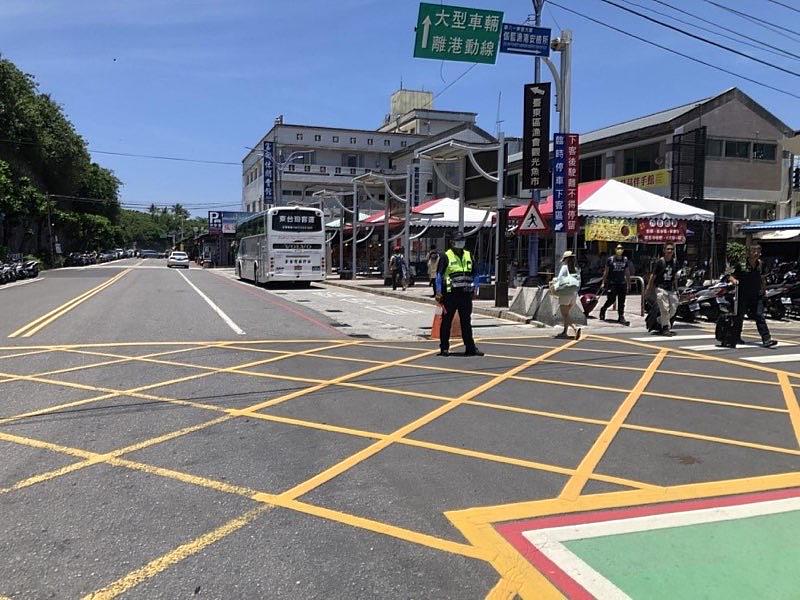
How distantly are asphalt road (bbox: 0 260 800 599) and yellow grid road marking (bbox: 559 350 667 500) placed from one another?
0.03 meters

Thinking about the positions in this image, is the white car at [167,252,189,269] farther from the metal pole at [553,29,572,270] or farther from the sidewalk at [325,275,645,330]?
the metal pole at [553,29,572,270]

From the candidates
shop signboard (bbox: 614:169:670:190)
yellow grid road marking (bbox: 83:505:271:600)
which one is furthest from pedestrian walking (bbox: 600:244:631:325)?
shop signboard (bbox: 614:169:670:190)

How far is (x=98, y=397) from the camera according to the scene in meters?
7.12

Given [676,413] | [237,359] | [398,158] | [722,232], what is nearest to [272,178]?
[398,158]

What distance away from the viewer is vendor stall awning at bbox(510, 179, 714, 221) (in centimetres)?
2171

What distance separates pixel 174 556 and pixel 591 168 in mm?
33243

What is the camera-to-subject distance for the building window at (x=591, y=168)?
33.1 meters

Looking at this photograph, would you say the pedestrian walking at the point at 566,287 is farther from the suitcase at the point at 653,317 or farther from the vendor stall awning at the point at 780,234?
the vendor stall awning at the point at 780,234

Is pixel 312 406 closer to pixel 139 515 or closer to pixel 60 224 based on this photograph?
pixel 139 515

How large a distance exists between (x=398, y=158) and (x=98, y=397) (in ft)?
180

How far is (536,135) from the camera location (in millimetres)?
18766

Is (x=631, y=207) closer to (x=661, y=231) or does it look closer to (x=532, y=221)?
(x=661, y=231)

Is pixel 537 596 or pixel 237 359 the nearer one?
pixel 537 596

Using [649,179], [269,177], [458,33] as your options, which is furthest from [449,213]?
[269,177]
